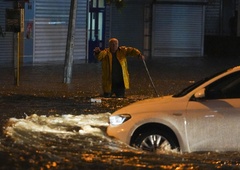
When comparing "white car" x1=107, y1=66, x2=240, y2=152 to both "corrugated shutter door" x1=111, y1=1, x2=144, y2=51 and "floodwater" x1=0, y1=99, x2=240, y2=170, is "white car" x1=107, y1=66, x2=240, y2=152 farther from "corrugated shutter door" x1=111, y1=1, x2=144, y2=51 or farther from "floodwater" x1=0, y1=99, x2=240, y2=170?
"corrugated shutter door" x1=111, y1=1, x2=144, y2=51

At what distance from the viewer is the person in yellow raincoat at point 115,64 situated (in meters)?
17.5

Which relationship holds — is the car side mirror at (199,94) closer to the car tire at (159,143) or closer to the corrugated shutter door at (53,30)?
the car tire at (159,143)

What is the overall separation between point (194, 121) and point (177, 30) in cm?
2690

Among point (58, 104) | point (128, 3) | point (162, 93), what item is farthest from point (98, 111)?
point (128, 3)

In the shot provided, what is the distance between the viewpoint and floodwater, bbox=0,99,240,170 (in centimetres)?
978

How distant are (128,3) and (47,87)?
15167mm

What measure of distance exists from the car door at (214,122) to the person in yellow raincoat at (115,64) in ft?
22.3

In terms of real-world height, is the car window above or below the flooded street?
above

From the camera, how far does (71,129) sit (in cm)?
1319

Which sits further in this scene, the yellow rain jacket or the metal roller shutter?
the metal roller shutter

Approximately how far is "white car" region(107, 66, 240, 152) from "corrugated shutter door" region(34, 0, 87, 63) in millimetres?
19730

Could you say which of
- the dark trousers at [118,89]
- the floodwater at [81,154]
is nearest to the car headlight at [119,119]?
the floodwater at [81,154]

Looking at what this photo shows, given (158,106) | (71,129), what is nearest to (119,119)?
(158,106)

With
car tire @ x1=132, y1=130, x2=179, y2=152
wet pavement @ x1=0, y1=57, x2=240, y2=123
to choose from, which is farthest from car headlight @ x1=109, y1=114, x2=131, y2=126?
wet pavement @ x1=0, y1=57, x2=240, y2=123
